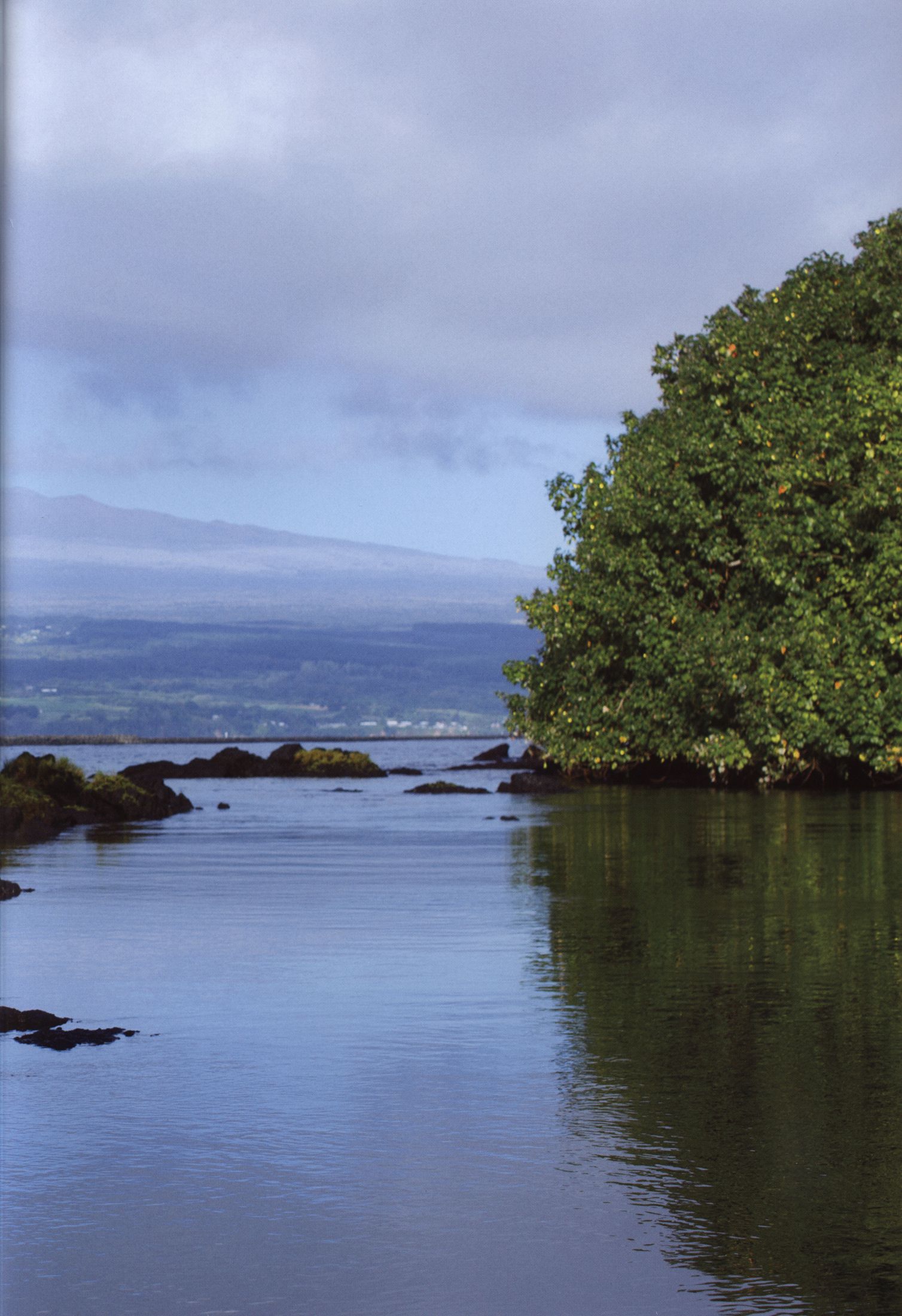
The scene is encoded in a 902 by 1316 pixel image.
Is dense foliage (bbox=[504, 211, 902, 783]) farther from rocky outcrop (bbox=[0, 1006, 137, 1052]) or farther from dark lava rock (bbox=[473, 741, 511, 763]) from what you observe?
dark lava rock (bbox=[473, 741, 511, 763])

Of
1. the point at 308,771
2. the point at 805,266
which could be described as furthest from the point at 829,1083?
the point at 308,771

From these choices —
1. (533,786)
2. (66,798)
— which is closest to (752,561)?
(533,786)

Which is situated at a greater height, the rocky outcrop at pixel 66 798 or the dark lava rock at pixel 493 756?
the dark lava rock at pixel 493 756

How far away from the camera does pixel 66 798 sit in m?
30.8

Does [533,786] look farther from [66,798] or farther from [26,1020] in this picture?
[26,1020]

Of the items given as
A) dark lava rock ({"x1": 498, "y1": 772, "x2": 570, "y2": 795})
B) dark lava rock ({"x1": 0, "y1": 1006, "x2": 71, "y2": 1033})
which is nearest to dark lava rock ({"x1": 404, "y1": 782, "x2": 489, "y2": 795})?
dark lava rock ({"x1": 498, "y1": 772, "x2": 570, "y2": 795})

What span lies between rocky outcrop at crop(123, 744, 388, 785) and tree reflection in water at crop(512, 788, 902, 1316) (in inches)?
1703

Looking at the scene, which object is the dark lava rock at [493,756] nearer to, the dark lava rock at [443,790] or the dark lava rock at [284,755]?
the dark lava rock at [284,755]

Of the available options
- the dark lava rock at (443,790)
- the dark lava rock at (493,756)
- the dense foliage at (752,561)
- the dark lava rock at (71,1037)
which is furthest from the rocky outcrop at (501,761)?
the dark lava rock at (71,1037)

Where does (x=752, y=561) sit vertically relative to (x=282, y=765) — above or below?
above

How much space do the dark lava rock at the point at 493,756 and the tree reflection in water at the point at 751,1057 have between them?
5845 centimetres

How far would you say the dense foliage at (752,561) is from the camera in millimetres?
36312

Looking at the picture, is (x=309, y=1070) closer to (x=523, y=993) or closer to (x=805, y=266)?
(x=523, y=993)

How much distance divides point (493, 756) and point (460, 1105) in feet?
240
